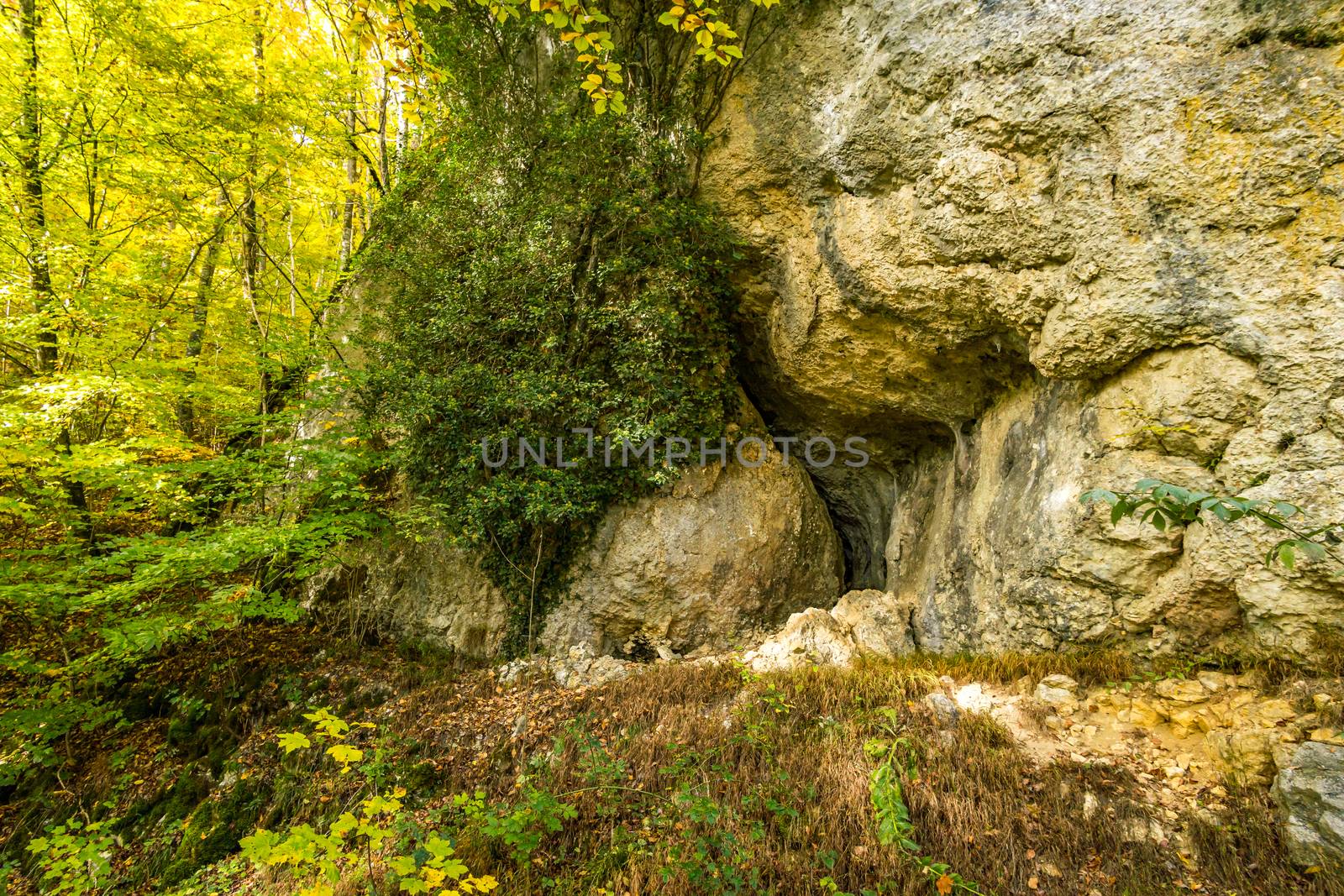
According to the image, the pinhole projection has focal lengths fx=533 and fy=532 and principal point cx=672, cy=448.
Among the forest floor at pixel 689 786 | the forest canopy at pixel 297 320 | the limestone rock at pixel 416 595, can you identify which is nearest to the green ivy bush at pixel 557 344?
the forest canopy at pixel 297 320

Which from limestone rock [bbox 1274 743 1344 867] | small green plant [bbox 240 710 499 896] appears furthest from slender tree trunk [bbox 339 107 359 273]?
limestone rock [bbox 1274 743 1344 867]

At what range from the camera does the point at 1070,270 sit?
4434mm

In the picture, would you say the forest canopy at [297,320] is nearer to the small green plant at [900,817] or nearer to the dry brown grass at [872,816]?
the dry brown grass at [872,816]

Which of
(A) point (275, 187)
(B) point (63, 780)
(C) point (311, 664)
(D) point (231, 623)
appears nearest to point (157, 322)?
(A) point (275, 187)

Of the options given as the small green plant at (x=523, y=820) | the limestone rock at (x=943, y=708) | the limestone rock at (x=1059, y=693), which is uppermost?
the limestone rock at (x=1059, y=693)

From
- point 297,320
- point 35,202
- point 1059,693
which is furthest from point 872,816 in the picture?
point 35,202

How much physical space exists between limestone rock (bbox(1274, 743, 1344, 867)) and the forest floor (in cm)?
10

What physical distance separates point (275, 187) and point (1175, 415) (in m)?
11.4

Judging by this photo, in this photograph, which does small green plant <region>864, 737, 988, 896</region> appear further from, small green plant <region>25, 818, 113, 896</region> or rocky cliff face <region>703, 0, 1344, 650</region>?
small green plant <region>25, 818, 113, 896</region>

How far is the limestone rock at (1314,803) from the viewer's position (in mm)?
2436

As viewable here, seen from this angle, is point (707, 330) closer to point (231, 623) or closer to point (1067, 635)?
point (1067, 635)

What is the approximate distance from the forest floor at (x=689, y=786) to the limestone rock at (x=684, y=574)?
102 centimetres

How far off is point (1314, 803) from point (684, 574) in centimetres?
496

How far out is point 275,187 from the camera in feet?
27.1
